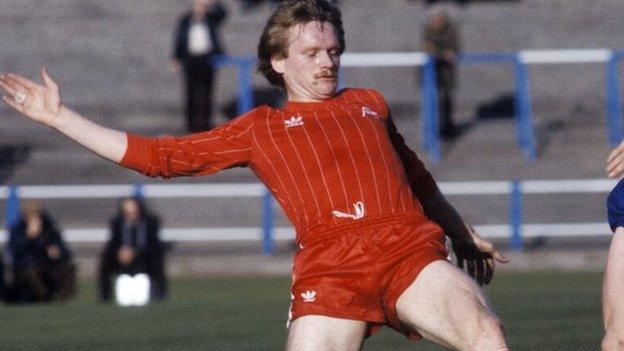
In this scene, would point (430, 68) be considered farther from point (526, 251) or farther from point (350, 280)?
point (350, 280)

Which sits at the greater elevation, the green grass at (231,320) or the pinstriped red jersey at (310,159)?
the pinstriped red jersey at (310,159)

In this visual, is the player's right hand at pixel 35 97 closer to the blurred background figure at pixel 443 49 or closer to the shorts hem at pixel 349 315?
the shorts hem at pixel 349 315

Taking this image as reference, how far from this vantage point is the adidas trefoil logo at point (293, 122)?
780cm

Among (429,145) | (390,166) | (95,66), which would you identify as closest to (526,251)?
(429,145)

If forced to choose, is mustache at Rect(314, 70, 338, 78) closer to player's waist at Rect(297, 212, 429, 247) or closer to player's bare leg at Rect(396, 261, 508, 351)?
player's waist at Rect(297, 212, 429, 247)

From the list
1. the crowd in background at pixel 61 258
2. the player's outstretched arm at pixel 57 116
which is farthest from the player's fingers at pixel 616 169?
the crowd in background at pixel 61 258

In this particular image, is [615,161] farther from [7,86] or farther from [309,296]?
[7,86]

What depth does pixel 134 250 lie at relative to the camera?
20.4 metres

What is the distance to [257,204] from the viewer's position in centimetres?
2477

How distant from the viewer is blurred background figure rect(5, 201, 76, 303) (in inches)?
770

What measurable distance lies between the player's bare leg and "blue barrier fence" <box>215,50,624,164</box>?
17.3 metres

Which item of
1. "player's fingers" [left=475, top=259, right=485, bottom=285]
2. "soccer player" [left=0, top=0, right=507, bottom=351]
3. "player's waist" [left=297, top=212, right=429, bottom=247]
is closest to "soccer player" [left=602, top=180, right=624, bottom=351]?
"player's fingers" [left=475, top=259, right=485, bottom=285]

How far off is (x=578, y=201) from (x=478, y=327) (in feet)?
57.2

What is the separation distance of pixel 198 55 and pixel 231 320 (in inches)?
401
